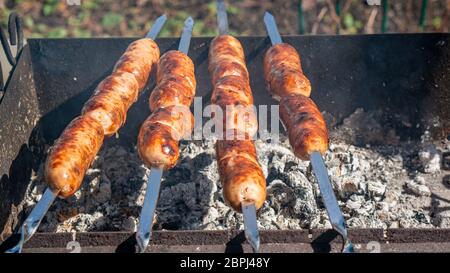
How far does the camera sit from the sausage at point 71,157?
2795mm

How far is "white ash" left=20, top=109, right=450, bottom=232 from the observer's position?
3492 mm

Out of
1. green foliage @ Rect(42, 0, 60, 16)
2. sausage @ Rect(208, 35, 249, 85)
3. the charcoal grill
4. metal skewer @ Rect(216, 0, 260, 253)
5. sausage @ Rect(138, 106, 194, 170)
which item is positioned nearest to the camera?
metal skewer @ Rect(216, 0, 260, 253)

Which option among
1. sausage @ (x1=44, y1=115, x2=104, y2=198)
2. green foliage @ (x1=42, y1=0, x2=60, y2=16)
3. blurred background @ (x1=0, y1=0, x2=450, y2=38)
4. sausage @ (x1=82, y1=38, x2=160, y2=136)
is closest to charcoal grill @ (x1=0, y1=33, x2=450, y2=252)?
sausage @ (x1=82, y1=38, x2=160, y2=136)

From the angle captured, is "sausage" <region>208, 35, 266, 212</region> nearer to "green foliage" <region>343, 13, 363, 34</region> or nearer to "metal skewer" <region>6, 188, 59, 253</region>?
"metal skewer" <region>6, 188, 59, 253</region>

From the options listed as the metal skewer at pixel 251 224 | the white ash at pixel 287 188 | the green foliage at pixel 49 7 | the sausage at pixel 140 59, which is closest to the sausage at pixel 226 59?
the sausage at pixel 140 59

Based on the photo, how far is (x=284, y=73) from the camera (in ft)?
11.6

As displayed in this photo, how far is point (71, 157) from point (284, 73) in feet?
4.86

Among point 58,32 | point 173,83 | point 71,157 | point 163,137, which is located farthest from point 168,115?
point 58,32

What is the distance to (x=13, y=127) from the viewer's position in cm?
357

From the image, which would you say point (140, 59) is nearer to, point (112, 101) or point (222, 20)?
point (112, 101)

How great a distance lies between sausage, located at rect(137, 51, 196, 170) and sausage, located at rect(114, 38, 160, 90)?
0.10m

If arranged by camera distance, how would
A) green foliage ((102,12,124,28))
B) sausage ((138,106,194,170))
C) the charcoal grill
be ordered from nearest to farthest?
sausage ((138,106,194,170)) < the charcoal grill < green foliage ((102,12,124,28))
